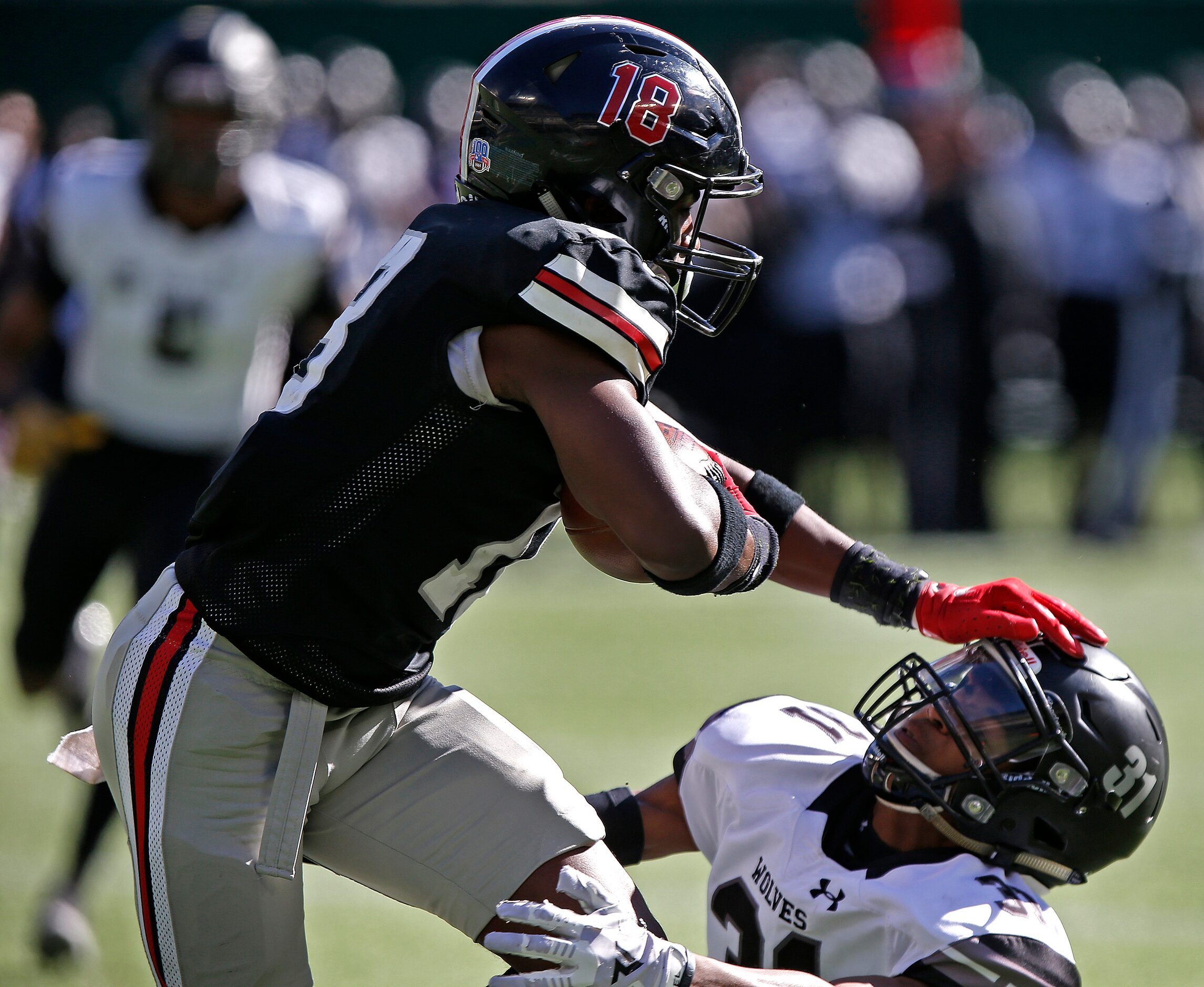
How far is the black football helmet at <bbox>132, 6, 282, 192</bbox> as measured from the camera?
4.33 metres

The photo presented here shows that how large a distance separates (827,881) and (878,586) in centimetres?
50

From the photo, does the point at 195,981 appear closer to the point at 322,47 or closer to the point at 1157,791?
the point at 1157,791

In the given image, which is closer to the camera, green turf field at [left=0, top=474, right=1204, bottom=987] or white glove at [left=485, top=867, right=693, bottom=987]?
white glove at [left=485, top=867, right=693, bottom=987]

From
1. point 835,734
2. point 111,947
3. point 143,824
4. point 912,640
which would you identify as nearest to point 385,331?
point 143,824

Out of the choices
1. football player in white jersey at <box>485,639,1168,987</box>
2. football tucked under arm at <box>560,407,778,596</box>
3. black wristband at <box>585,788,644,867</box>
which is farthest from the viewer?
black wristband at <box>585,788,644,867</box>

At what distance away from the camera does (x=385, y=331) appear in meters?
2.16

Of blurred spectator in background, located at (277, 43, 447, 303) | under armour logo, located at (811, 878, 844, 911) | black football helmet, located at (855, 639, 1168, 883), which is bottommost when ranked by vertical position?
blurred spectator in background, located at (277, 43, 447, 303)

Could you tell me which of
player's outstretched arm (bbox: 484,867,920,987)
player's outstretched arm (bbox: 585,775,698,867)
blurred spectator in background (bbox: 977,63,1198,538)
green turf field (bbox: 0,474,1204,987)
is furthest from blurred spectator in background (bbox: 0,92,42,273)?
player's outstretched arm (bbox: 484,867,920,987)

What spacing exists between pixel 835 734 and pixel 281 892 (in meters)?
1.10

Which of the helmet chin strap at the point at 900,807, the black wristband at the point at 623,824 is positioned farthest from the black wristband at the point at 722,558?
the black wristband at the point at 623,824

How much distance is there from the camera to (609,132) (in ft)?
7.59

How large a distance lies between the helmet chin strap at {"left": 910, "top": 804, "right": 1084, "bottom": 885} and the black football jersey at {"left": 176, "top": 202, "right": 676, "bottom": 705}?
2.77 ft

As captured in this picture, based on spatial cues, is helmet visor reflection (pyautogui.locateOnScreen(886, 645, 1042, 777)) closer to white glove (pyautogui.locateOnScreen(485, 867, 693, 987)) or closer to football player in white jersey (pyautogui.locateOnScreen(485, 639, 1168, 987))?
football player in white jersey (pyautogui.locateOnScreen(485, 639, 1168, 987))

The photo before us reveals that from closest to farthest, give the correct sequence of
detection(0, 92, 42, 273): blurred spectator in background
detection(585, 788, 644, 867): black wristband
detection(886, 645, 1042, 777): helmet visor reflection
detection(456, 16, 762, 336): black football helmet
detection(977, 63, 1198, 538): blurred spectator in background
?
detection(456, 16, 762, 336): black football helmet → detection(886, 645, 1042, 777): helmet visor reflection → detection(585, 788, 644, 867): black wristband → detection(977, 63, 1198, 538): blurred spectator in background → detection(0, 92, 42, 273): blurred spectator in background
